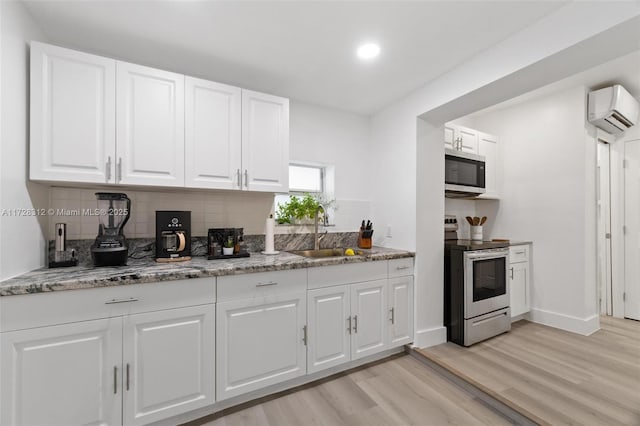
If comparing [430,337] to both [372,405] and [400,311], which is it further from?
[372,405]

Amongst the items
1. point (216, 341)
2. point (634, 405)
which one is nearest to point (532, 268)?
point (634, 405)

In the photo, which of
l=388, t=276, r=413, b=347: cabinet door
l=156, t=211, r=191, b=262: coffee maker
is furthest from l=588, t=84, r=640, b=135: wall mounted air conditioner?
l=156, t=211, r=191, b=262: coffee maker

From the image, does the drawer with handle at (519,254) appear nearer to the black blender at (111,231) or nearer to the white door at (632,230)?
the white door at (632,230)

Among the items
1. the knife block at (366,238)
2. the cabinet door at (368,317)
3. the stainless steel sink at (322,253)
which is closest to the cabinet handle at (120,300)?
the stainless steel sink at (322,253)

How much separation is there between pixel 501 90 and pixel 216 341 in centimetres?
258

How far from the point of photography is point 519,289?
3.05 metres

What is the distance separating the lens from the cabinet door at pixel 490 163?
334 centimetres

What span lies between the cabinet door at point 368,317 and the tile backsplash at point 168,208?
1.07 meters

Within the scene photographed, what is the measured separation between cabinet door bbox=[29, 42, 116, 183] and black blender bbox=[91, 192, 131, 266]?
17cm

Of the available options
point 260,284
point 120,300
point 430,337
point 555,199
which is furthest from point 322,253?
point 555,199

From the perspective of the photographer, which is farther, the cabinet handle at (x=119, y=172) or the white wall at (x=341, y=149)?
the white wall at (x=341, y=149)

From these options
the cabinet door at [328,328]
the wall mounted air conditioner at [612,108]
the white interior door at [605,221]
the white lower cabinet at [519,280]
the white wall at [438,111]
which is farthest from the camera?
the white interior door at [605,221]

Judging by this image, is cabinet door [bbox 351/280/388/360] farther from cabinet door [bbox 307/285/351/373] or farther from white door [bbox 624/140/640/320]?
white door [bbox 624/140/640/320]

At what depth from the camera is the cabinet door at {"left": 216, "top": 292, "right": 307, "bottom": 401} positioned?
170cm
